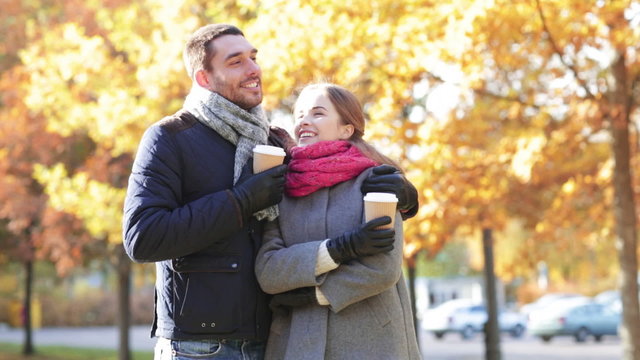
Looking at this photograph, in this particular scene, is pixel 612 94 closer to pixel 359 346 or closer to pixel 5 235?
pixel 359 346

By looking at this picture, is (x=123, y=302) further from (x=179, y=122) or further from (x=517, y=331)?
(x=517, y=331)

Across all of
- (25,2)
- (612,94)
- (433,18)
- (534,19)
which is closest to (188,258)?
(433,18)

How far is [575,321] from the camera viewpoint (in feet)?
94.0

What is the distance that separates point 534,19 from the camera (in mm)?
7520

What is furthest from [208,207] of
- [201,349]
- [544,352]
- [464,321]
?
[464,321]

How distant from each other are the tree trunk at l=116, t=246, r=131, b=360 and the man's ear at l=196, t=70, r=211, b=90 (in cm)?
1231

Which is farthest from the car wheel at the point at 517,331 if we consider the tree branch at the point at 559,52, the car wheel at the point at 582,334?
the tree branch at the point at 559,52

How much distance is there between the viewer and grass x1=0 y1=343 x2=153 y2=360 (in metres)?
19.9

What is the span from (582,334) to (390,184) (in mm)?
27648

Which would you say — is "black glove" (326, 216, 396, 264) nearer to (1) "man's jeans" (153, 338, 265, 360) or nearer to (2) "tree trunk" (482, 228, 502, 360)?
(1) "man's jeans" (153, 338, 265, 360)

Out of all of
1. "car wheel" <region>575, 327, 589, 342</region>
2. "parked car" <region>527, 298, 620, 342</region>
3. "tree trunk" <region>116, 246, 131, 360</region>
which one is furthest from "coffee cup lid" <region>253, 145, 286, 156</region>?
"car wheel" <region>575, 327, 589, 342</region>

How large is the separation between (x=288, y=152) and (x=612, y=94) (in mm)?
6107

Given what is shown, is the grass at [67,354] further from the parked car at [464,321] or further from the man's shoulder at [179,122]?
the man's shoulder at [179,122]

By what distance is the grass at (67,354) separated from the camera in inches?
783
